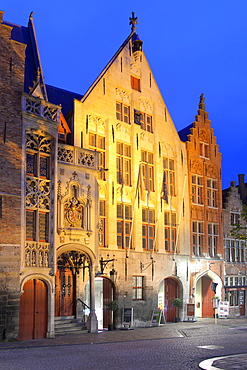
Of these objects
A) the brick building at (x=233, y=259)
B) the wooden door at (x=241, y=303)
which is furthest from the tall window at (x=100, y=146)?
the wooden door at (x=241, y=303)

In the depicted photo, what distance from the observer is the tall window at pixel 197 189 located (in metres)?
31.8

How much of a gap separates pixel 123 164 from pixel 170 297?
8904 millimetres

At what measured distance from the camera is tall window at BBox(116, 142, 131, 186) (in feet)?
88.5

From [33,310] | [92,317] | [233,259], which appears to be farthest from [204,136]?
[33,310]

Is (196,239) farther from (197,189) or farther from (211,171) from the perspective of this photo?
(211,171)

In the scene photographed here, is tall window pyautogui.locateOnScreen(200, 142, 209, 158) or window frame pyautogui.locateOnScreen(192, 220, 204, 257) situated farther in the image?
tall window pyautogui.locateOnScreen(200, 142, 209, 158)

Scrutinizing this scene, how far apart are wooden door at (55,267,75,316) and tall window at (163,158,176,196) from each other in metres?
8.89

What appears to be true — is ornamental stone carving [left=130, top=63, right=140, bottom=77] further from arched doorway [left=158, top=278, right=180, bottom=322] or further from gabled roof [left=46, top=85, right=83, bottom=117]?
arched doorway [left=158, top=278, right=180, bottom=322]

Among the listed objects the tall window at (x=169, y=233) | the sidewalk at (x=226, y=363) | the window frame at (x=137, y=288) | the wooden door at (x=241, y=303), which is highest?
the tall window at (x=169, y=233)

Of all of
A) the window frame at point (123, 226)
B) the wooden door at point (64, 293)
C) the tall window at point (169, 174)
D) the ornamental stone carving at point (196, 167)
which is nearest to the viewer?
the wooden door at point (64, 293)

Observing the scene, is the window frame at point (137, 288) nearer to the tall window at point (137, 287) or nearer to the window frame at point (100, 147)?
the tall window at point (137, 287)

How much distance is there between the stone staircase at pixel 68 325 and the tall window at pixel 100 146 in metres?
7.44

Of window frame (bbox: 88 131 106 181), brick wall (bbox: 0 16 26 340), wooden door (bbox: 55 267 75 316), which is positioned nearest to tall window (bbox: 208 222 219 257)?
window frame (bbox: 88 131 106 181)

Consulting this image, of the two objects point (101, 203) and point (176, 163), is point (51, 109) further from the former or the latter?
point (176, 163)
